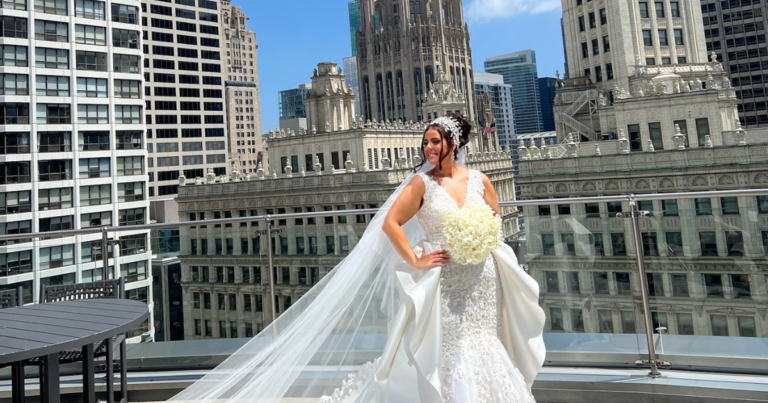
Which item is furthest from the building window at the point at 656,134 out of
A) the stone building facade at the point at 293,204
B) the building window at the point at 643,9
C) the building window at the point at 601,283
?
the building window at the point at 601,283

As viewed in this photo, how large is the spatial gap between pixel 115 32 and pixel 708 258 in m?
65.6

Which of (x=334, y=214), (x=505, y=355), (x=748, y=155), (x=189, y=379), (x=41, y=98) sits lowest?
(x=189, y=379)

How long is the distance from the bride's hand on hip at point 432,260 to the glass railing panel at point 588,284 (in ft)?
5.81

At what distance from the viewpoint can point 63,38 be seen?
55125 mm

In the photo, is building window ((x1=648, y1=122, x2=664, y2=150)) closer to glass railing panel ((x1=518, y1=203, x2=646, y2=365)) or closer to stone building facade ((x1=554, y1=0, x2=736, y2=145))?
stone building facade ((x1=554, y1=0, x2=736, y2=145))

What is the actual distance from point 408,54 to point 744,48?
58225 mm

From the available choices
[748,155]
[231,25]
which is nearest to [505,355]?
[748,155]

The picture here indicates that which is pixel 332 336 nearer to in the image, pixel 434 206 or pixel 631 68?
pixel 434 206

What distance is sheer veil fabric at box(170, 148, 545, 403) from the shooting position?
363 centimetres

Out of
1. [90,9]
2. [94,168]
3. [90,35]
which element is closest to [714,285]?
[94,168]

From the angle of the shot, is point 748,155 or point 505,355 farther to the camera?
point 748,155

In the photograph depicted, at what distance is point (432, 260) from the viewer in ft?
12.4

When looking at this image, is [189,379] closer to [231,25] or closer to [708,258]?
[708,258]

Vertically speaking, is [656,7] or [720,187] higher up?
[656,7]
